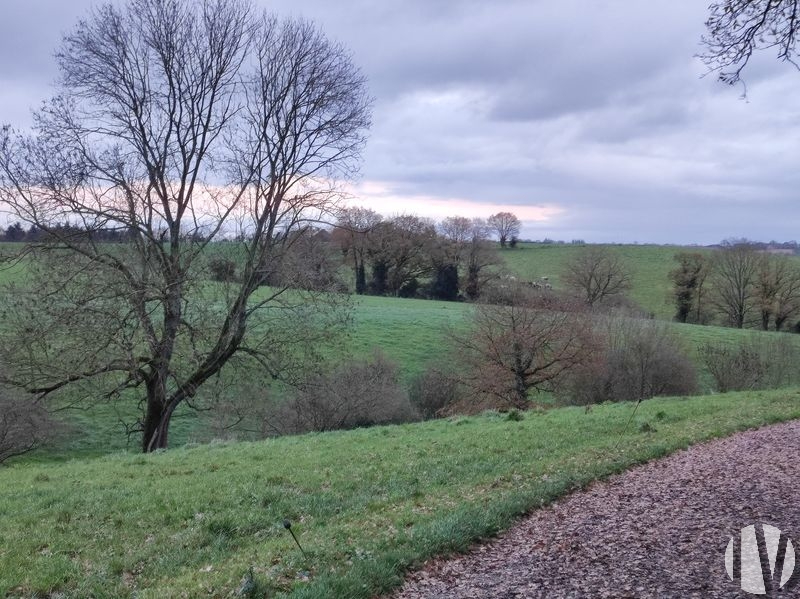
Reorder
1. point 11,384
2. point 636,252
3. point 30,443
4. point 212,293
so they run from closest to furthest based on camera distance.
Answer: point 11,384, point 212,293, point 30,443, point 636,252

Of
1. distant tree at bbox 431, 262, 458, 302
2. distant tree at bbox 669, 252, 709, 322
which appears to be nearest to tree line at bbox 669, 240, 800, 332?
distant tree at bbox 669, 252, 709, 322

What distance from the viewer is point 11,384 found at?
1662cm

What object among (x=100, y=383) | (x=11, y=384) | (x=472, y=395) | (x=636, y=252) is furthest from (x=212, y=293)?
(x=636, y=252)

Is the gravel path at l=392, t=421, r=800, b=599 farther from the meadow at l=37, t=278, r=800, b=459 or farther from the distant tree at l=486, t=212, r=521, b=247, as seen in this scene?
the distant tree at l=486, t=212, r=521, b=247

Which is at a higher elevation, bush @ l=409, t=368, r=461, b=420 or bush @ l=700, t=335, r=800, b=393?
bush @ l=700, t=335, r=800, b=393

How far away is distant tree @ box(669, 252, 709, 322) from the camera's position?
66188mm

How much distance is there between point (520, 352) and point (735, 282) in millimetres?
44566

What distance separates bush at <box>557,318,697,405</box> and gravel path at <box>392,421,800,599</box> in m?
24.7

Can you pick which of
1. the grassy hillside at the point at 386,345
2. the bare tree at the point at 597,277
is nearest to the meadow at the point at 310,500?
the grassy hillside at the point at 386,345

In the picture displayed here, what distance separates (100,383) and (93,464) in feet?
16.7

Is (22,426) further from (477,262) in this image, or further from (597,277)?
(597,277)

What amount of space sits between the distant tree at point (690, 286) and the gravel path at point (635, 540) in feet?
207

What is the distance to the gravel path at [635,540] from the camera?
495 centimetres

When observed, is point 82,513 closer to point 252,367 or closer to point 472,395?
point 252,367
